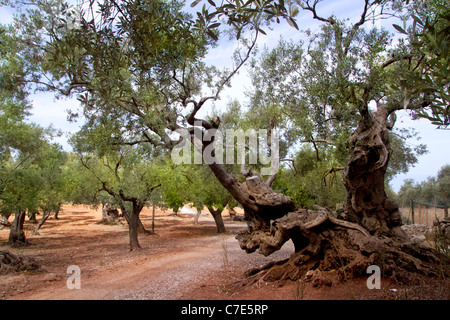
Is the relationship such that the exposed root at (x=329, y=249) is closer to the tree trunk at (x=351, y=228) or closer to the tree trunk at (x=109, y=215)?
the tree trunk at (x=351, y=228)

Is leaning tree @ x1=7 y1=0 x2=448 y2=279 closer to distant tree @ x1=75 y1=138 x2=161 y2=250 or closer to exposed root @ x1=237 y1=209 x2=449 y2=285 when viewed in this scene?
exposed root @ x1=237 y1=209 x2=449 y2=285

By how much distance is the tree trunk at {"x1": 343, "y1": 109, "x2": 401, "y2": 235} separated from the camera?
20.9 feet

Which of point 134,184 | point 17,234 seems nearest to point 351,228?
point 134,184

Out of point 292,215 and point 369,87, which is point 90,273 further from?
point 369,87

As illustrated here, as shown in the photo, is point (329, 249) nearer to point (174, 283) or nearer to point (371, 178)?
point (371, 178)

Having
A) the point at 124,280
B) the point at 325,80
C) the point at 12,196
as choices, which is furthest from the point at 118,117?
the point at 12,196

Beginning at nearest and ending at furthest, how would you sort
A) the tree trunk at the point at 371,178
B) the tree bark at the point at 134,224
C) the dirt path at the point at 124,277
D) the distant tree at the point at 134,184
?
the tree trunk at the point at 371,178
the dirt path at the point at 124,277
the distant tree at the point at 134,184
the tree bark at the point at 134,224

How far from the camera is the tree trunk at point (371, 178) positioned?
6383 millimetres

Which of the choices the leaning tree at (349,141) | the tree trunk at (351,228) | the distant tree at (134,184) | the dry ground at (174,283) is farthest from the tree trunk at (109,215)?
the tree trunk at (351,228)

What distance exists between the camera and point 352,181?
6.82 metres

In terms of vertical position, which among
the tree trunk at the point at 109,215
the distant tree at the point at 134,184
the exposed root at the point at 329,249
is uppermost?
the distant tree at the point at 134,184

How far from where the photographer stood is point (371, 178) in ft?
21.9

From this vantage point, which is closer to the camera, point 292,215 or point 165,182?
point 292,215
